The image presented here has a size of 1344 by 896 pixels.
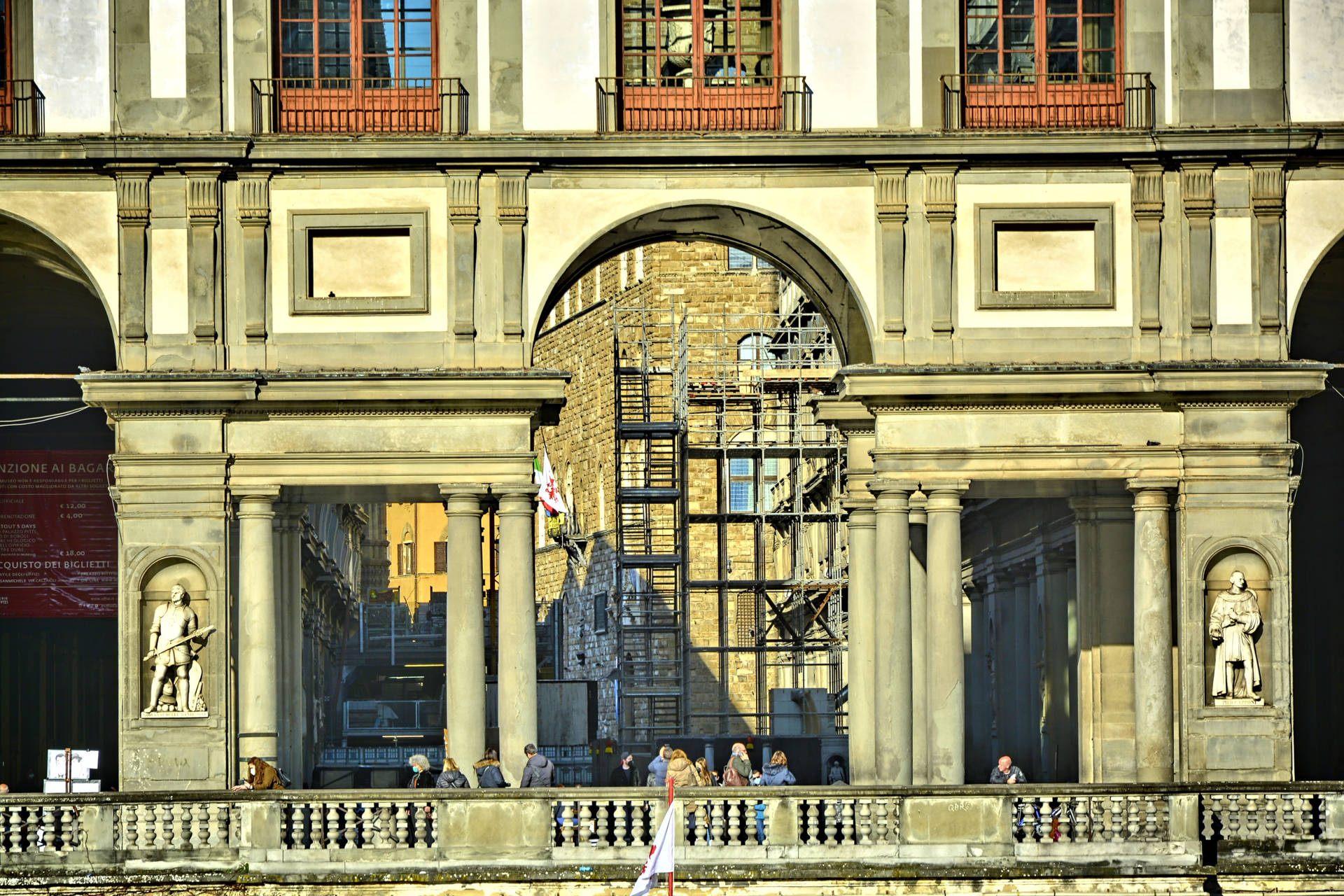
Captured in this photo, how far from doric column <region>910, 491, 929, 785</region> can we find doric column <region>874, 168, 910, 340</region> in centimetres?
286

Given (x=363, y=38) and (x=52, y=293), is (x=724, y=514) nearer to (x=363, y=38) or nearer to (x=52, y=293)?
(x=52, y=293)

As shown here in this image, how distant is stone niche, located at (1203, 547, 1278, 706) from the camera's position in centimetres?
4044

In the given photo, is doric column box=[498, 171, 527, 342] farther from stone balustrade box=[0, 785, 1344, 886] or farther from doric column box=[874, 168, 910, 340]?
stone balustrade box=[0, 785, 1344, 886]

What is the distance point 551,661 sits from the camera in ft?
305

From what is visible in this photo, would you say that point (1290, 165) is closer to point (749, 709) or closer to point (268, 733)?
point (268, 733)

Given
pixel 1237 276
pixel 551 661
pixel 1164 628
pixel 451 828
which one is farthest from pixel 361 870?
pixel 551 661

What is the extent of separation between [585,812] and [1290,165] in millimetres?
15775

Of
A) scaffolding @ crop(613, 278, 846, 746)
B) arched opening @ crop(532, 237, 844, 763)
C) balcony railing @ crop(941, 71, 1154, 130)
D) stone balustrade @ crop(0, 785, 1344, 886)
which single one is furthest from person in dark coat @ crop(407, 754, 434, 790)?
scaffolding @ crop(613, 278, 846, 746)

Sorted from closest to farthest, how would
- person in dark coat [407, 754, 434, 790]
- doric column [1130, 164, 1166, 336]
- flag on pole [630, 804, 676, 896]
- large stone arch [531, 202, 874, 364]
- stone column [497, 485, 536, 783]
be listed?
flag on pole [630, 804, 676, 896], person in dark coat [407, 754, 434, 790], stone column [497, 485, 536, 783], doric column [1130, 164, 1166, 336], large stone arch [531, 202, 874, 364]

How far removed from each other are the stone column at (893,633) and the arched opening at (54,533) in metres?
14.9

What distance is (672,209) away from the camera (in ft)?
139

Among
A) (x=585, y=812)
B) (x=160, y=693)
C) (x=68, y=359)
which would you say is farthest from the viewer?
(x=68, y=359)

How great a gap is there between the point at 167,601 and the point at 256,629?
58.0 inches

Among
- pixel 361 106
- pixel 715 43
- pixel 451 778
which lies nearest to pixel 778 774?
pixel 451 778
